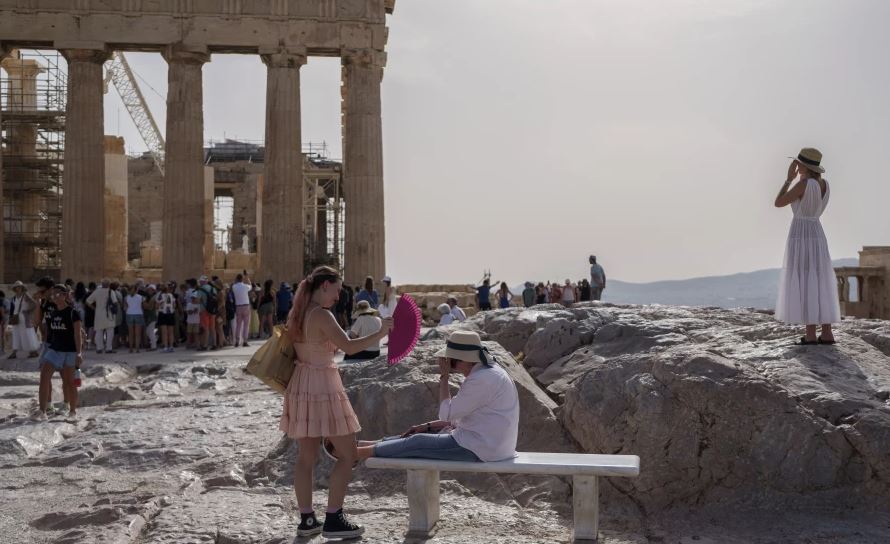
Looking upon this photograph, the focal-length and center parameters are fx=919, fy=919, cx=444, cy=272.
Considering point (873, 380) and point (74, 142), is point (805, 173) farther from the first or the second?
point (74, 142)

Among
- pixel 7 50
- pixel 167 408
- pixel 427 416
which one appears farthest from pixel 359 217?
pixel 427 416

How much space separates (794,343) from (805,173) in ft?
4.32

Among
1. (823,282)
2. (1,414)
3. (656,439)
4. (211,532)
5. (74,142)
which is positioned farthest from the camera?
(74,142)

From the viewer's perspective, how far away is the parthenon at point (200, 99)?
2653 cm

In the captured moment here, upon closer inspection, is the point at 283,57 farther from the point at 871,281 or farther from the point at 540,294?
the point at 871,281

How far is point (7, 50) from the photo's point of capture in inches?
1068

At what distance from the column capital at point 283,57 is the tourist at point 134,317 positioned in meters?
10.3

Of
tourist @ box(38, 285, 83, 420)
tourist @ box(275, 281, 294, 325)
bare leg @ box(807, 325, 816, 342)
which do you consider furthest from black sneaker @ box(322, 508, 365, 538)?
tourist @ box(275, 281, 294, 325)

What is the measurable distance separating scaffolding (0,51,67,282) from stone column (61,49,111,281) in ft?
17.9

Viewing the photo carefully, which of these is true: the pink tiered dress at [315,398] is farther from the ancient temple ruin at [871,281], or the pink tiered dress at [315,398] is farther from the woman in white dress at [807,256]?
the ancient temple ruin at [871,281]

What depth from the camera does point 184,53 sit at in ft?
88.0

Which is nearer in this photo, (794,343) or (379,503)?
(379,503)

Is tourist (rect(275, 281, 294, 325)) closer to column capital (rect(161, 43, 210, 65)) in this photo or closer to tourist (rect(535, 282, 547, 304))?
tourist (rect(535, 282, 547, 304))

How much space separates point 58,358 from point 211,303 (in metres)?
8.64
